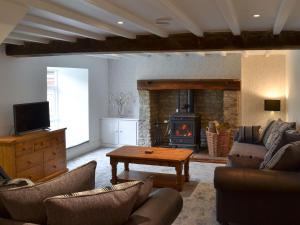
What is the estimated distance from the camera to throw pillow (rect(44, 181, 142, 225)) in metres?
1.87

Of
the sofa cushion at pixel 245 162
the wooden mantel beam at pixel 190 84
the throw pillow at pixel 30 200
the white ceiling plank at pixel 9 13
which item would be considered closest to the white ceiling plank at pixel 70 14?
the white ceiling plank at pixel 9 13

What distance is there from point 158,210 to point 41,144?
368 centimetres

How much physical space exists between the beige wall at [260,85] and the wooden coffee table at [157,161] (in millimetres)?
2925

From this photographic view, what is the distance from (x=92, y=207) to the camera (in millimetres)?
1915

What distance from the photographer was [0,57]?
5258 mm

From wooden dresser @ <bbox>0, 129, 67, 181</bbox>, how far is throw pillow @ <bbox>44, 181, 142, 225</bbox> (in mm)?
3242

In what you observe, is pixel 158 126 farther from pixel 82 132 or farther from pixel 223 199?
pixel 223 199

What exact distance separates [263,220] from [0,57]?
4278 millimetres

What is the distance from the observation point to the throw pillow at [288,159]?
3441 mm

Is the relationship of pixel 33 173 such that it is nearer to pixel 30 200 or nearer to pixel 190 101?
pixel 30 200

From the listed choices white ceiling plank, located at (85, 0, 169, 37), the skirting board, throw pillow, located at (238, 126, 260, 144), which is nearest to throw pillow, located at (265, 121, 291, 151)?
throw pillow, located at (238, 126, 260, 144)

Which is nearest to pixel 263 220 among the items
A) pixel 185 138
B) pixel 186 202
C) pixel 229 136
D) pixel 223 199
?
pixel 223 199

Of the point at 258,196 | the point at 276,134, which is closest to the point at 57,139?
the point at 276,134

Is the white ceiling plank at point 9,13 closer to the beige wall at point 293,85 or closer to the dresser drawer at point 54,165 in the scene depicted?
the dresser drawer at point 54,165
